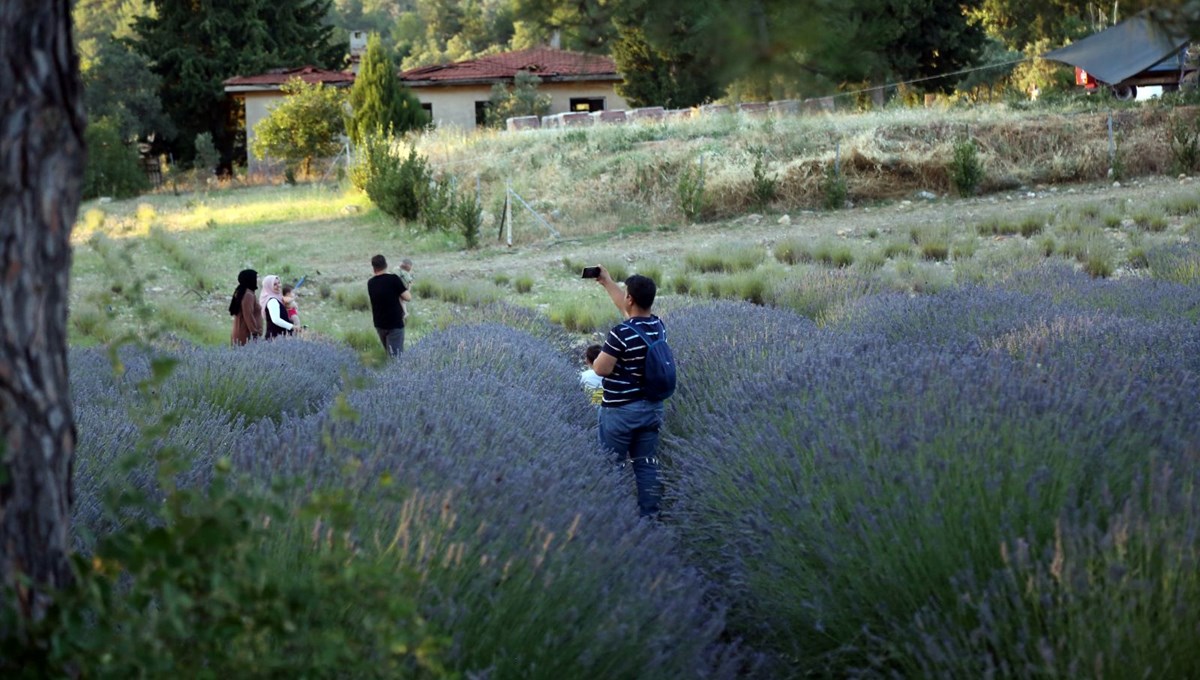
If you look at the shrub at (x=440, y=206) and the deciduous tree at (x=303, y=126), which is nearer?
the shrub at (x=440, y=206)

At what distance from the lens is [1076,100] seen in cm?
2839

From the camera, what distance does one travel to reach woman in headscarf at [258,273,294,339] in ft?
35.1

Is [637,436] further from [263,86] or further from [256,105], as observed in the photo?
[256,105]

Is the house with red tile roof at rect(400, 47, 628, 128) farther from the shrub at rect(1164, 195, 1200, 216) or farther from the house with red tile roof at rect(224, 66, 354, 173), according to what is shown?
the shrub at rect(1164, 195, 1200, 216)

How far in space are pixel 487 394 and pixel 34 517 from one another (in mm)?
3394

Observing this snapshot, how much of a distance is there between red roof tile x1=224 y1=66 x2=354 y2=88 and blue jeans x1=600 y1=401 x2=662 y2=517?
36.0 meters

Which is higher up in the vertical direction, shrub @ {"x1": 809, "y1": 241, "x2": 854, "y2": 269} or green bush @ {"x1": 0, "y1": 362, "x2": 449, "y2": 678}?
green bush @ {"x1": 0, "y1": 362, "x2": 449, "y2": 678}

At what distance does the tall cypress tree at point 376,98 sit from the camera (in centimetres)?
3282

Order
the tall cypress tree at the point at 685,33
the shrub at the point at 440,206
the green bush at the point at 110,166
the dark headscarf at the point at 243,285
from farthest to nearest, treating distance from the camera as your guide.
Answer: the green bush at the point at 110,166 < the shrub at the point at 440,206 < the dark headscarf at the point at 243,285 < the tall cypress tree at the point at 685,33

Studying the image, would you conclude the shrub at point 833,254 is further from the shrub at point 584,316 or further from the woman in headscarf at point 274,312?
the woman in headscarf at point 274,312

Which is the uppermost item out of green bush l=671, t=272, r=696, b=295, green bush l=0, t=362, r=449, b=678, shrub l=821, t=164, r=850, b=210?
shrub l=821, t=164, r=850, b=210

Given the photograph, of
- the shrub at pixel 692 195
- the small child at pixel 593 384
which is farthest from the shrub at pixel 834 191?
the small child at pixel 593 384

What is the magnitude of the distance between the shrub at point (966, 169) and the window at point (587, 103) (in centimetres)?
1916

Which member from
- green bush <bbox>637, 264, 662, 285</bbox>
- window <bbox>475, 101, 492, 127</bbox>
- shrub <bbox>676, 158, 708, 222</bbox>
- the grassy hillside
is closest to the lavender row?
the grassy hillside
